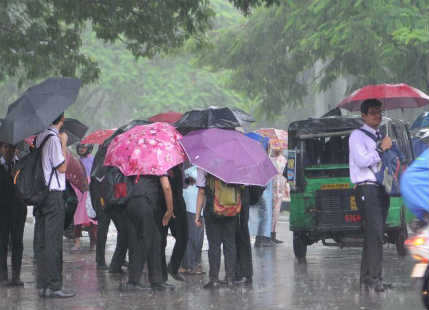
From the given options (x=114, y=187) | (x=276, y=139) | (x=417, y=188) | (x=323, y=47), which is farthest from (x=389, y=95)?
(x=417, y=188)

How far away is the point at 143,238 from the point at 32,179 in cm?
127

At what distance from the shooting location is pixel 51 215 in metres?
10.5

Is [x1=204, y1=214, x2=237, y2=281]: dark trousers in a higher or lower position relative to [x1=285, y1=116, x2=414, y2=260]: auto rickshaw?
lower

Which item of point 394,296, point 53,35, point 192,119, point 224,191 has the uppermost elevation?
point 53,35

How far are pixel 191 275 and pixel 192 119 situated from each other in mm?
2247

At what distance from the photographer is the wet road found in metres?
9.90

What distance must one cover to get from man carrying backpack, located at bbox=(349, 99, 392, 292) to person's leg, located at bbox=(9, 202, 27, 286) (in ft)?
11.8

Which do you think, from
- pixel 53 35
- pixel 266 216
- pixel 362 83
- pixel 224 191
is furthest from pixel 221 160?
pixel 362 83

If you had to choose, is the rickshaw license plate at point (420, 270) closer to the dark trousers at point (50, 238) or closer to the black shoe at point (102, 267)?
the dark trousers at point (50, 238)

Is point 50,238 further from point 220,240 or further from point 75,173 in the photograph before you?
point 75,173

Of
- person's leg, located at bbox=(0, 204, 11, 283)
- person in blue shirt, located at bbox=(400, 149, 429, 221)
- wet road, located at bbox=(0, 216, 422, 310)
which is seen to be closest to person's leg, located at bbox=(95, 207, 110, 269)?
wet road, located at bbox=(0, 216, 422, 310)

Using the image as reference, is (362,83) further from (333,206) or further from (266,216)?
(333,206)

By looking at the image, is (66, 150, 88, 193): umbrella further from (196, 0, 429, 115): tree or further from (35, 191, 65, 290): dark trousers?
(196, 0, 429, 115): tree

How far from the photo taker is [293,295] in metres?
10.6
